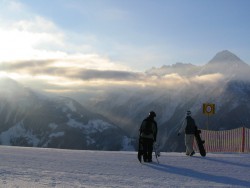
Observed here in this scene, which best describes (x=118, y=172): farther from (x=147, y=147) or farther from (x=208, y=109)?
(x=208, y=109)

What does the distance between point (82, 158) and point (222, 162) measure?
17.1 ft

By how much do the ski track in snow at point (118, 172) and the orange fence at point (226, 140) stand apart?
754 centimetres

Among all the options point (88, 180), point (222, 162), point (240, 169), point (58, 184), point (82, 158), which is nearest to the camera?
point (58, 184)

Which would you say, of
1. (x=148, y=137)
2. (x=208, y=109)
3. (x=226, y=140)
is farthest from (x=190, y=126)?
(x=226, y=140)

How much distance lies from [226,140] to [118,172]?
47.8 ft

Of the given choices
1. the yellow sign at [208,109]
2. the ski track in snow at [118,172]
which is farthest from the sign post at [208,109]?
the ski track in snow at [118,172]

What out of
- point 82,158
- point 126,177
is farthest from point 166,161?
point 126,177

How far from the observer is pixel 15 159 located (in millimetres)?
17438

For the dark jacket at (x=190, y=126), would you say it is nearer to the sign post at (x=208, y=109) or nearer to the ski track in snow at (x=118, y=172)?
the ski track in snow at (x=118, y=172)

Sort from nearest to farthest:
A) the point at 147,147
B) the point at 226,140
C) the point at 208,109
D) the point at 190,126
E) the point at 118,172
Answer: the point at 118,172 → the point at 147,147 → the point at 190,126 → the point at 226,140 → the point at 208,109

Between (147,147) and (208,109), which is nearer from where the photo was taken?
(147,147)

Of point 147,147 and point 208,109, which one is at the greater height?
point 208,109

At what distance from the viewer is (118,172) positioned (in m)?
14.0

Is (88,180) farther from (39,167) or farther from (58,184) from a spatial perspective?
(39,167)
